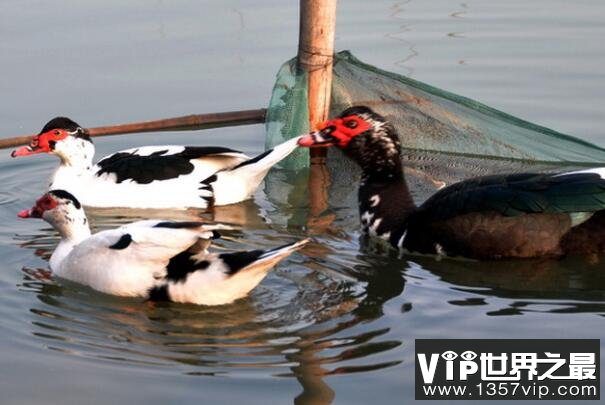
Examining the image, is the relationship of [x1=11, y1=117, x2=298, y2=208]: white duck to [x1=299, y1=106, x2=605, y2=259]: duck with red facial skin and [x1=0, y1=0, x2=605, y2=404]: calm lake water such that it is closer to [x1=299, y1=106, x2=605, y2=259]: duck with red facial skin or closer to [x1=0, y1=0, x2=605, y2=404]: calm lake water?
[x1=0, y1=0, x2=605, y2=404]: calm lake water

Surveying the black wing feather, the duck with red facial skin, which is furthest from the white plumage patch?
the black wing feather

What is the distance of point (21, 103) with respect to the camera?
11805 millimetres

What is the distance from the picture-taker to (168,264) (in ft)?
24.9

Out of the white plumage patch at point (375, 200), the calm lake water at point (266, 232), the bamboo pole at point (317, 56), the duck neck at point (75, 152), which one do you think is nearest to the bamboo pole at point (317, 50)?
the bamboo pole at point (317, 56)

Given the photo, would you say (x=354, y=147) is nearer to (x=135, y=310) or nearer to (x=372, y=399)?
(x=135, y=310)

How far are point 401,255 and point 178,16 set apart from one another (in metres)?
5.79

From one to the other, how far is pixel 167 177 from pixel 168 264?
7.59ft

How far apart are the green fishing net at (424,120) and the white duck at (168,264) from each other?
2.63 metres

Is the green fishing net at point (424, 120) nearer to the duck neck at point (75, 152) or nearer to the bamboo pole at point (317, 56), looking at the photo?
the bamboo pole at point (317, 56)

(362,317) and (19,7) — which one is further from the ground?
(19,7)

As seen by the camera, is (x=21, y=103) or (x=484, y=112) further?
(x=21, y=103)

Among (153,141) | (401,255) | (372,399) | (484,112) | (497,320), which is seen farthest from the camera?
(153,141)

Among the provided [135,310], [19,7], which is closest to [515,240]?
[135,310]

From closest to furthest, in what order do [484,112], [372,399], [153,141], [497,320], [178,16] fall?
[372,399]
[497,320]
[484,112]
[153,141]
[178,16]
